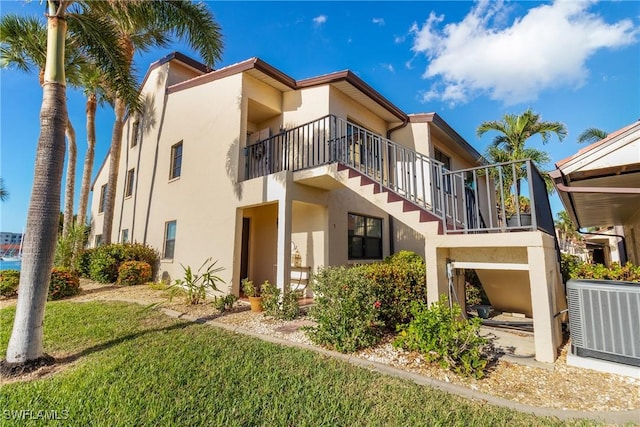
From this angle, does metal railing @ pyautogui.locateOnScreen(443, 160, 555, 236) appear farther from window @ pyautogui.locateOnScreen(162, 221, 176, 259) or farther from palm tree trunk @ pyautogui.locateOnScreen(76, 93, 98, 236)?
palm tree trunk @ pyautogui.locateOnScreen(76, 93, 98, 236)

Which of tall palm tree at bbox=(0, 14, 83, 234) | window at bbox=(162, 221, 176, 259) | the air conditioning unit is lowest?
the air conditioning unit

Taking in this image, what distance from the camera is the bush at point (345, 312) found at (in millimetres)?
4766

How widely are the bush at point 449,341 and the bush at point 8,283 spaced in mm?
12083

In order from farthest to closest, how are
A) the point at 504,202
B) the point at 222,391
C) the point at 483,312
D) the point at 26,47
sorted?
the point at 26,47 → the point at 483,312 → the point at 504,202 → the point at 222,391

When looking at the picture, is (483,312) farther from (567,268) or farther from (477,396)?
(477,396)

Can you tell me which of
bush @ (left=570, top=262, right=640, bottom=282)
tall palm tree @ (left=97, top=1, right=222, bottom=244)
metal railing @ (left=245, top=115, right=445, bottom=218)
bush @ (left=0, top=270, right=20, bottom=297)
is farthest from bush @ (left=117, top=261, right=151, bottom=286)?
bush @ (left=570, top=262, right=640, bottom=282)

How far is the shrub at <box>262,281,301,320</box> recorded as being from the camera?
6.72 metres

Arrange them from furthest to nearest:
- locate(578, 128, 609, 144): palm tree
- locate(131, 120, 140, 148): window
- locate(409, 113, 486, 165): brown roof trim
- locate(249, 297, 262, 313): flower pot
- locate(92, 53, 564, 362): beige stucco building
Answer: locate(578, 128, 609, 144): palm tree → locate(131, 120, 140, 148): window → locate(409, 113, 486, 165): brown roof trim → locate(249, 297, 262, 313): flower pot → locate(92, 53, 564, 362): beige stucco building

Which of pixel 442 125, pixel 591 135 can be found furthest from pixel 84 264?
pixel 591 135

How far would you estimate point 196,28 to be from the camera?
331 inches

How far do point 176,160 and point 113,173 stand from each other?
446 cm

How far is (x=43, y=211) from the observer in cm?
450

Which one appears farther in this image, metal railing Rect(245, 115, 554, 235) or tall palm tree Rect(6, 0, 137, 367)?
metal railing Rect(245, 115, 554, 235)

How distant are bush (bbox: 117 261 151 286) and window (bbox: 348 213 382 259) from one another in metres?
7.79
